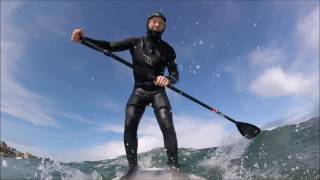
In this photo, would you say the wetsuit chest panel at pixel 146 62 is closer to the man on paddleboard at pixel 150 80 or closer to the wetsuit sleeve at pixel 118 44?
the man on paddleboard at pixel 150 80

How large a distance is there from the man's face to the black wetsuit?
6.6 inches

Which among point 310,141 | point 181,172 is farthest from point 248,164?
point 181,172

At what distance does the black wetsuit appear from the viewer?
5371mm

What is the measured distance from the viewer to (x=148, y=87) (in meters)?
5.72

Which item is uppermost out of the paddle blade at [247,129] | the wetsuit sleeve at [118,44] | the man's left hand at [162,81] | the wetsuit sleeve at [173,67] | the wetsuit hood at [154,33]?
the wetsuit hood at [154,33]

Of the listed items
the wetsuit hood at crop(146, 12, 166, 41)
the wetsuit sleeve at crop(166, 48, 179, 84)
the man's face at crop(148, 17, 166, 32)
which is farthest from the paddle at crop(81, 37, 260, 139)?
the man's face at crop(148, 17, 166, 32)

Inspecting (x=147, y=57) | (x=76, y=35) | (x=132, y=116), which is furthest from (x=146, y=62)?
(x=76, y=35)

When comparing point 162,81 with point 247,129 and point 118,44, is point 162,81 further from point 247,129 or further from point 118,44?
point 247,129

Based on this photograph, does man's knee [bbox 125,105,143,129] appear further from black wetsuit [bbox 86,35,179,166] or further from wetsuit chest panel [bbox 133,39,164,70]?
wetsuit chest panel [bbox 133,39,164,70]

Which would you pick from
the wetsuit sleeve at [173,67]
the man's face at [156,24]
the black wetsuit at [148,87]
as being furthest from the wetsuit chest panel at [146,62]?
the man's face at [156,24]

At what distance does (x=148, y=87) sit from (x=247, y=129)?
2411 mm

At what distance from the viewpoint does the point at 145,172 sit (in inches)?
213

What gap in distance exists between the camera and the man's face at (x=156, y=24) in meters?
5.82

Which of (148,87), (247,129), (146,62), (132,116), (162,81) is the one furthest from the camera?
(247,129)
